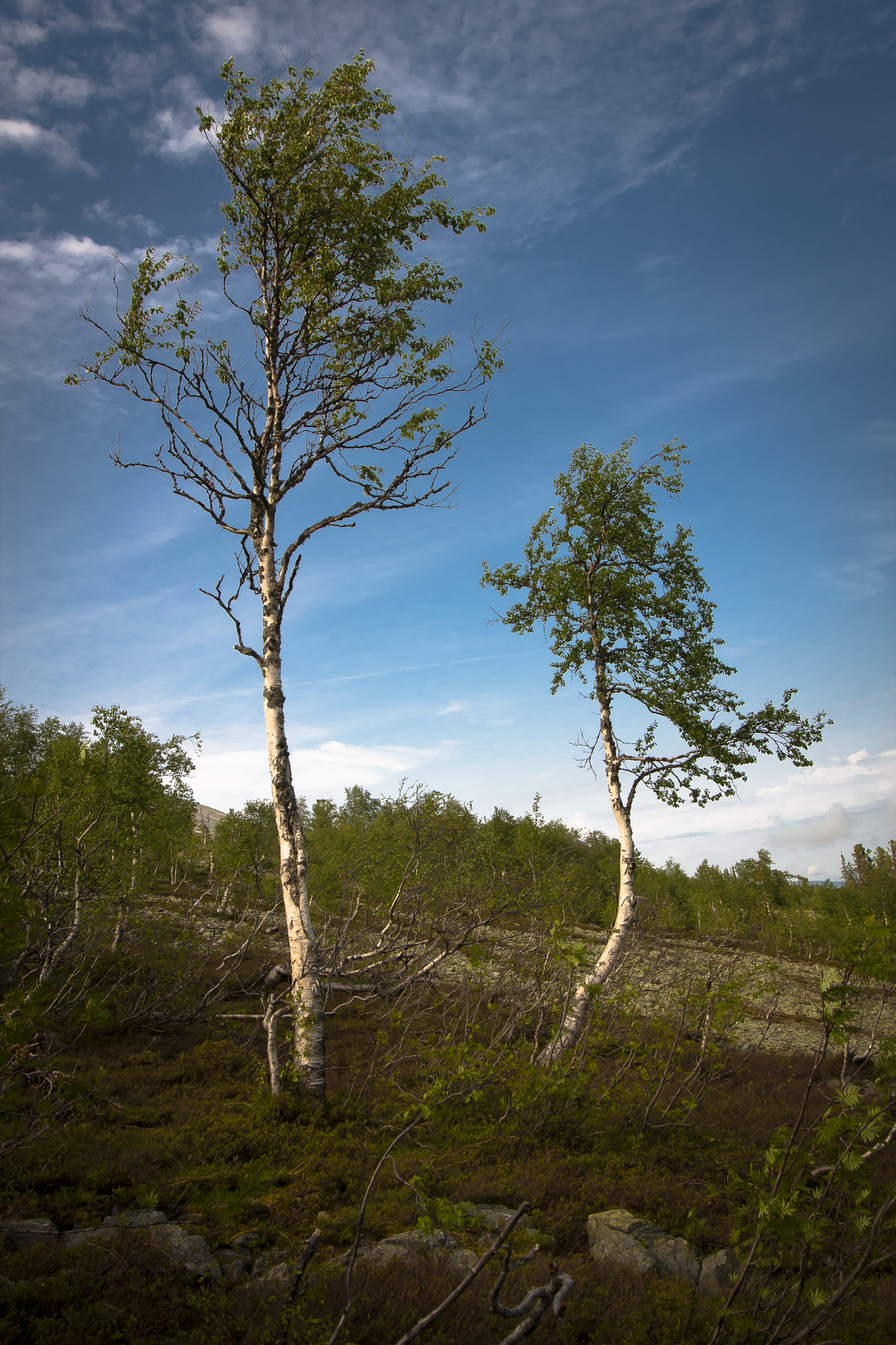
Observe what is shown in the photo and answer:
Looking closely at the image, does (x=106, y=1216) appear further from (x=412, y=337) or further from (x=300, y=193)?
(x=300, y=193)

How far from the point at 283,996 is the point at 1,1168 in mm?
3938

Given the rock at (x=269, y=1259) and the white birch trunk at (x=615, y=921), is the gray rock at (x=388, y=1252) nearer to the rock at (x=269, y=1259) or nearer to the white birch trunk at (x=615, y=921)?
the rock at (x=269, y=1259)

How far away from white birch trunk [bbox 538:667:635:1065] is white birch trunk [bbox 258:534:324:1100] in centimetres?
344

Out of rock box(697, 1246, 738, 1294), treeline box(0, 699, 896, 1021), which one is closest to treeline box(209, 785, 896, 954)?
treeline box(0, 699, 896, 1021)

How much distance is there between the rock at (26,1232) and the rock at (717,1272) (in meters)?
5.47

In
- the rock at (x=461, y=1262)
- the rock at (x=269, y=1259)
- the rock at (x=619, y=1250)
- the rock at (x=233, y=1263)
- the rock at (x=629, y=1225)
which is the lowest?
the rock at (x=629, y=1225)

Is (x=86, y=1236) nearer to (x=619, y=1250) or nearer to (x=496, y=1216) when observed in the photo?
(x=496, y=1216)

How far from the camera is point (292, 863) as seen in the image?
947 centimetres

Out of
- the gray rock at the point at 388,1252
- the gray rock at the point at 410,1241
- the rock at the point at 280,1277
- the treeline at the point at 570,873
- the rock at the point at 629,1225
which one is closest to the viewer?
the rock at the point at 280,1277

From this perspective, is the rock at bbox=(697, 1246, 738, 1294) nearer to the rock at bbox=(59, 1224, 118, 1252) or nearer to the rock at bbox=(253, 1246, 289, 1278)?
the rock at bbox=(253, 1246, 289, 1278)

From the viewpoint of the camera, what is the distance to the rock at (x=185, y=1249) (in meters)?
4.88

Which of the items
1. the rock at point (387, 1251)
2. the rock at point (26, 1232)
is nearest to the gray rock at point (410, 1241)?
the rock at point (387, 1251)

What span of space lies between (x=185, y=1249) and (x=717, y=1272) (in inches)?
189

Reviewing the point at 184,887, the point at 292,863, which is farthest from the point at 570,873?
the point at 184,887
